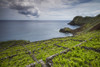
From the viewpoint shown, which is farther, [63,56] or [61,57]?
[63,56]

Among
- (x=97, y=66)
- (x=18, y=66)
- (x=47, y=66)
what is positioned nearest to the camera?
(x=97, y=66)

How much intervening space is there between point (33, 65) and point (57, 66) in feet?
8.75

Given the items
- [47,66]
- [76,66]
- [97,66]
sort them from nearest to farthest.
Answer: [97,66], [76,66], [47,66]

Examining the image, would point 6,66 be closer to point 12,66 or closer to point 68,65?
point 12,66

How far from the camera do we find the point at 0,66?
24.0ft

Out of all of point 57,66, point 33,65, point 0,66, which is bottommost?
point 0,66

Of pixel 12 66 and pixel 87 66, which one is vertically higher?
pixel 87 66

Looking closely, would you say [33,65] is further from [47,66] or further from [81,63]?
[81,63]

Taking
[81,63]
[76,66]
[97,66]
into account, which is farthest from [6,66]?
[97,66]

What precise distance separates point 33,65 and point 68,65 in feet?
12.1

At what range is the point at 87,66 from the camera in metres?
4.67

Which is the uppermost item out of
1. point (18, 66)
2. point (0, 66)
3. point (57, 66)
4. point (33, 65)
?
point (57, 66)

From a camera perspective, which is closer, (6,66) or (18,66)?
(18,66)

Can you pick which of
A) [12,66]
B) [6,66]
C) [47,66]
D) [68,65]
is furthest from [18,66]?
[68,65]
